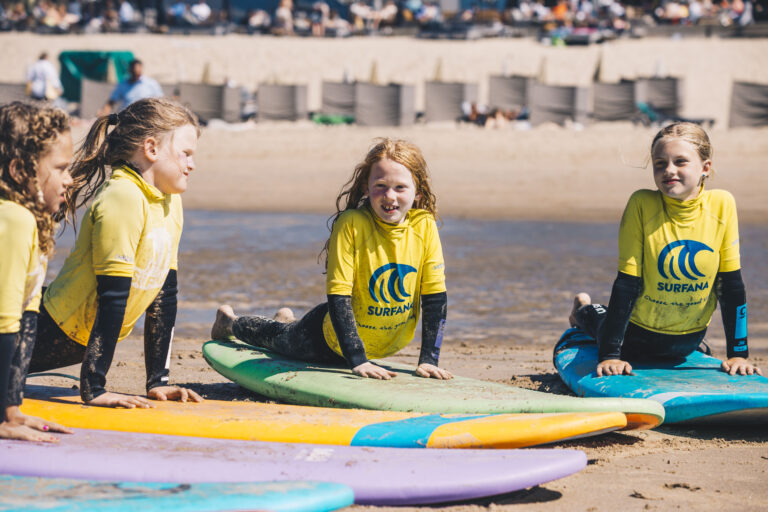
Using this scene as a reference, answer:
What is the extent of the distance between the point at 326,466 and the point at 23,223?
4.56 ft

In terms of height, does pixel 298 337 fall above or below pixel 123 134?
below

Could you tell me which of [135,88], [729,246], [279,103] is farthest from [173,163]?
[279,103]

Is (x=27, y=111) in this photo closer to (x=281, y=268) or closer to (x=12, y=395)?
(x=12, y=395)

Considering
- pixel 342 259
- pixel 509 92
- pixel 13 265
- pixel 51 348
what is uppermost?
pixel 509 92

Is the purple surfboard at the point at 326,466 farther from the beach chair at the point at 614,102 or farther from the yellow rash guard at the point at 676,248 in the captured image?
the beach chair at the point at 614,102

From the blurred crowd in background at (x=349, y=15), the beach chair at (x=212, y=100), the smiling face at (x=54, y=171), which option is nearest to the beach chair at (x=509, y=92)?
the beach chair at (x=212, y=100)

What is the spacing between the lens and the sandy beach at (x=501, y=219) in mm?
4207

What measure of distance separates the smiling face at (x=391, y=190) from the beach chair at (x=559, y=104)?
16.3 meters

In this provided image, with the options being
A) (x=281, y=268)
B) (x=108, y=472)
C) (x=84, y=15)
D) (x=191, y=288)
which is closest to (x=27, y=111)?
(x=108, y=472)

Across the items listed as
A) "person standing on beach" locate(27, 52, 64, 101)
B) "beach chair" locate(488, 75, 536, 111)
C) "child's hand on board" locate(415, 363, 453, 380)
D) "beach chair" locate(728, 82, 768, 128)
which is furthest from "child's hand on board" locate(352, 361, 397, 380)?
"person standing on beach" locate(27, 52, 64, 101)

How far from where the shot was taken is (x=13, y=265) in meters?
3.52

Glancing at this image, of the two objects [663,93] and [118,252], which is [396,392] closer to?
[118,252]

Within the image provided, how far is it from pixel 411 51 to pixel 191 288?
2152 centimetres

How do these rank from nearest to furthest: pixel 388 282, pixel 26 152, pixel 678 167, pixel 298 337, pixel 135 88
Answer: pixel 26 152
pixel 388 282
pixel 678 167
pixel 298 337
pixel 135 88
